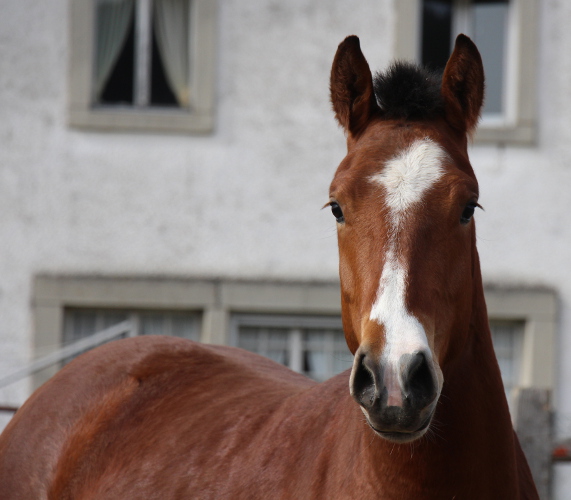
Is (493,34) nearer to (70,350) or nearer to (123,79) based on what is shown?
(123,79)

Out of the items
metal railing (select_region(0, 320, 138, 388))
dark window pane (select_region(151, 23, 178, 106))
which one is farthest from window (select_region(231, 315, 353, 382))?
dark window pane (select_region(151, 23, 178, 106))

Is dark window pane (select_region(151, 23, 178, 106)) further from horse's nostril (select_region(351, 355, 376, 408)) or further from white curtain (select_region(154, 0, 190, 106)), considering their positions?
horse's nostril (select_region(351, 355, 376, 408))

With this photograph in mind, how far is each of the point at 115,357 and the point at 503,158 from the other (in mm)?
6796

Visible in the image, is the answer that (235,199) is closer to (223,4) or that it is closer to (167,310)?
(167,310)

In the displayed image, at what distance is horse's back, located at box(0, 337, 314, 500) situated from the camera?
3.12m

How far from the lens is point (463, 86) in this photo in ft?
8.80

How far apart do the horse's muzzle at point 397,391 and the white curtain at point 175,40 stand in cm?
793

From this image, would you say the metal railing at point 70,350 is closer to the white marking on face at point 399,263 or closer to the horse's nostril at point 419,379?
the white marking on face at point 399,263

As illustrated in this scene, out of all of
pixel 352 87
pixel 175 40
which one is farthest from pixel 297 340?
pixel 352 87

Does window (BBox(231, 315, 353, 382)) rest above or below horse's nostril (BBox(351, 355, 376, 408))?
below

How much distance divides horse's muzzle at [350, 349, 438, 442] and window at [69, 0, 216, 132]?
762 centimetres

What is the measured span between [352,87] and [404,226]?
640 mm

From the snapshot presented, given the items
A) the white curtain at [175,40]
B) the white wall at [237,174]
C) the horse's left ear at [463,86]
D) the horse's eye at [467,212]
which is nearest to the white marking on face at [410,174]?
the horse's eye at [467,212]

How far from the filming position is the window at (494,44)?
9.56m
